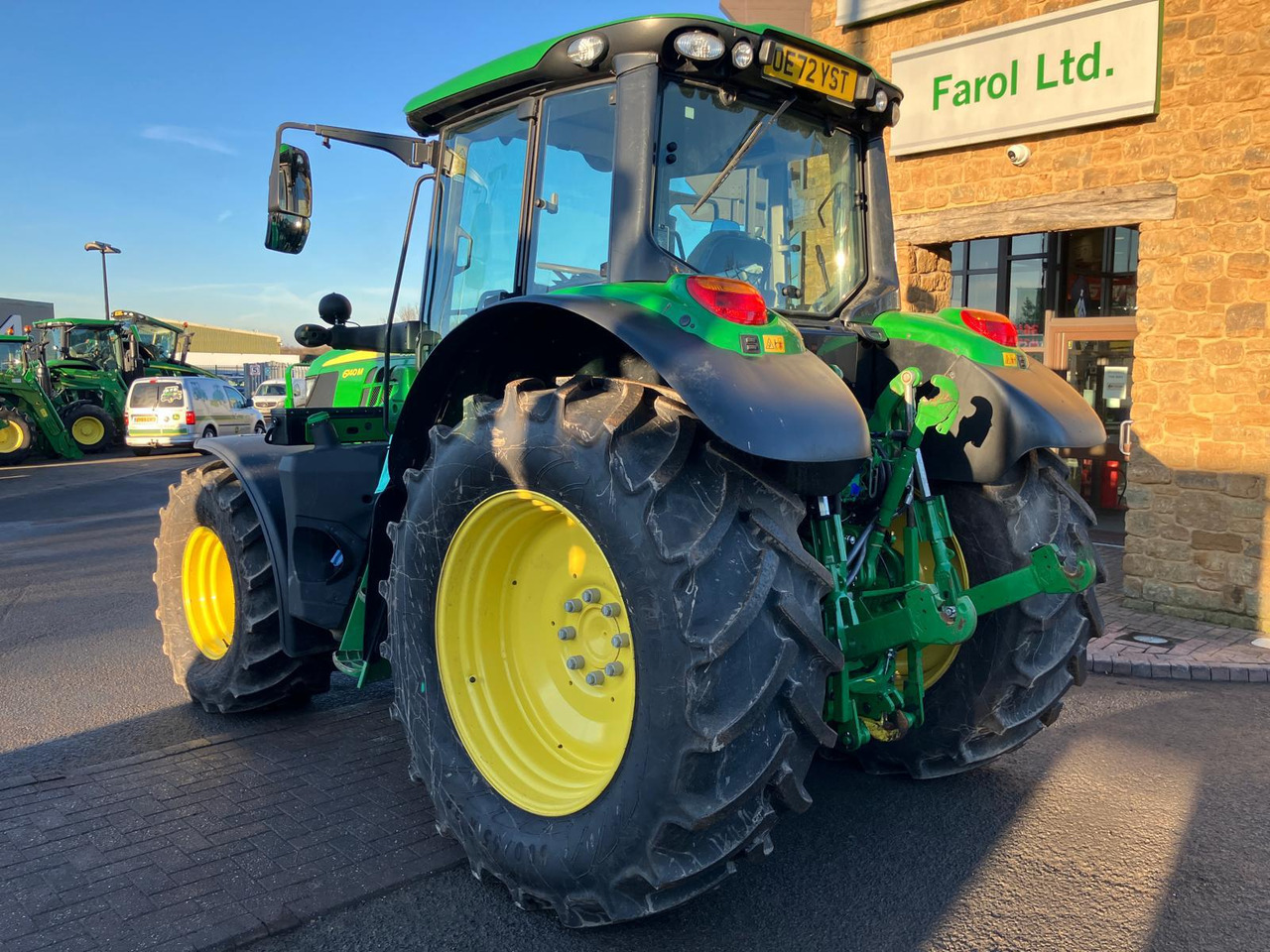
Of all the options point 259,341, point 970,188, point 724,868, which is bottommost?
point 724,868

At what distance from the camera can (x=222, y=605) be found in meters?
4.91

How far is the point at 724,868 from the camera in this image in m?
2.48

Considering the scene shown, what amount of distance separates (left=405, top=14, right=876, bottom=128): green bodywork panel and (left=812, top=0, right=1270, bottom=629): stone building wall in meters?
4.06

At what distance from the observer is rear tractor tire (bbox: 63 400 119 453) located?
21.7m

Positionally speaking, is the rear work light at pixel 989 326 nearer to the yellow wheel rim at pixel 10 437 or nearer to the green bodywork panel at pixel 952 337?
the green bodywork panel at pixel 952 337

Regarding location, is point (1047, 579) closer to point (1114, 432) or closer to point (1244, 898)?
point (1244, 898)

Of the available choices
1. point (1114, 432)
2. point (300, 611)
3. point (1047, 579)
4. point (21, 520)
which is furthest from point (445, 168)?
point (21, 520)

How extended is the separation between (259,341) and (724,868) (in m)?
84.2

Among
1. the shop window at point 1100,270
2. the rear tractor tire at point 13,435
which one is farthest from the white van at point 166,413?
the shop window at point 1100,270

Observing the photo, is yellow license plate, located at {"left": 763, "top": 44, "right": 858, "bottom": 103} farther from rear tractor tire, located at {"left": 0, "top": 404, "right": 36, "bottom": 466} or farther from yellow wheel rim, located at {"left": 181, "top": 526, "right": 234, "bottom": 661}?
rear tractor tire, located at {"left": 0, "top": 404, "right": 36, "bottom": 466}

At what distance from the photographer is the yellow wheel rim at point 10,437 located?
19.4m

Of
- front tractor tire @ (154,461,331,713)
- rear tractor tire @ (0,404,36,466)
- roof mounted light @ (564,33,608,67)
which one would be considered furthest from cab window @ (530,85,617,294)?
rear tractor tire @ (0,404,36,466)

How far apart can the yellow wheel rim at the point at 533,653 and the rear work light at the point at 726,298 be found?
0.69 meters

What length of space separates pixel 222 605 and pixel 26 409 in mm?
18129
